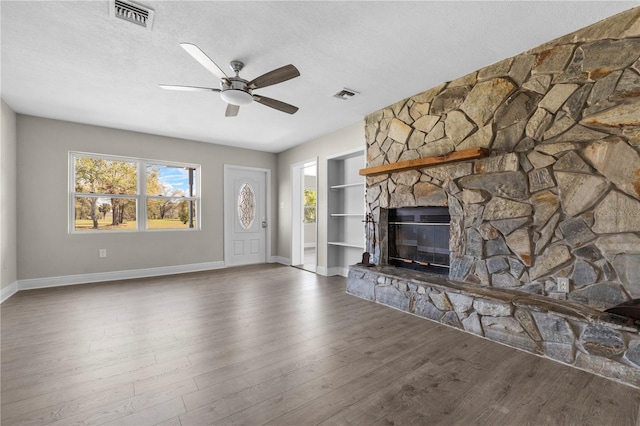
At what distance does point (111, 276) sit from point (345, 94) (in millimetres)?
4910

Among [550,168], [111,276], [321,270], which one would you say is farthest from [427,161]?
[111,276]

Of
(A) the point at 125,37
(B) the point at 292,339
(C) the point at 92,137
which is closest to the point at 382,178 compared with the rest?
(B) the point at 292,339

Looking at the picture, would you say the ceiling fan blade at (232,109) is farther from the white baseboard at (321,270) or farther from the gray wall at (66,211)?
the white baseboard at (321,270)

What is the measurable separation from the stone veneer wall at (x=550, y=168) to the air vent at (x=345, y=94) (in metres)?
0.97

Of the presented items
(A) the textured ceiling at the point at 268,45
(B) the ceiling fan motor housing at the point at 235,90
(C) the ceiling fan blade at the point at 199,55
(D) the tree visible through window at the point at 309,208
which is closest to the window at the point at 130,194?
(A) the textured ceiling at the point at 268,45

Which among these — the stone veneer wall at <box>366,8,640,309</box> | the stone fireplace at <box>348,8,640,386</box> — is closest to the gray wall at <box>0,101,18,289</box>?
the stone fireplace at <box>348,8,640,386</box>

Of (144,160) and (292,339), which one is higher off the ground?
(144,160)

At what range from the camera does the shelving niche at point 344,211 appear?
5191mm

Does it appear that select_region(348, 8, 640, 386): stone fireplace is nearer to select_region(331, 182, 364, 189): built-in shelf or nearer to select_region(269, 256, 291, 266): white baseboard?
select_region(331, 182, 364, 189): built-in shelf

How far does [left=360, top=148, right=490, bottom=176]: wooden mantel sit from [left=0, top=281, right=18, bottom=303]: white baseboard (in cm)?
510

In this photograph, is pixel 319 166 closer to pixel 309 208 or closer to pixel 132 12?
pixel 132 12

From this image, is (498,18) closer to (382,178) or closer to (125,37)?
(382,178)

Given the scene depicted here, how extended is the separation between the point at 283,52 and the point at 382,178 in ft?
7.22

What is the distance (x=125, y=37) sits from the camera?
8.33 feet
